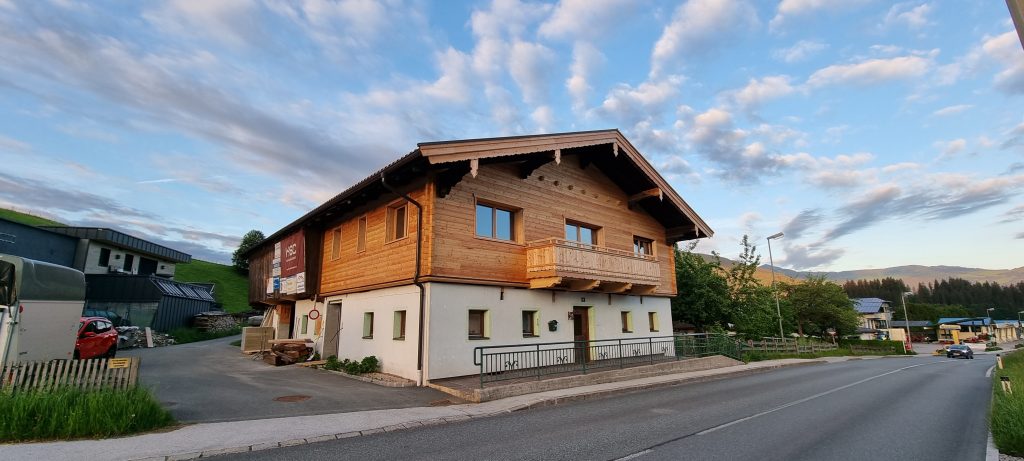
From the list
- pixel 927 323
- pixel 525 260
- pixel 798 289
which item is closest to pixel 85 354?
pixel 525 260

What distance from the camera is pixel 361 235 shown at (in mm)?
18641

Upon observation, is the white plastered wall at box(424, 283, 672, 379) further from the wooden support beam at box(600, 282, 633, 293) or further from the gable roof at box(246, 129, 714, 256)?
the gable roof at box(246, 129, 714, 256)

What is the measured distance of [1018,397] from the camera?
27.1 ft

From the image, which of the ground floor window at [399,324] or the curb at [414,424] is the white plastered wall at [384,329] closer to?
the ground floor window at [399,324]

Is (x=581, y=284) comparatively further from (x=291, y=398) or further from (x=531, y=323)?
(x=291, y=398)

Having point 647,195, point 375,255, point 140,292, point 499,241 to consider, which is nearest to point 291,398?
point 375,255

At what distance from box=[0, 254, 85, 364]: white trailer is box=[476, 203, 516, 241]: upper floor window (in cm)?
1114

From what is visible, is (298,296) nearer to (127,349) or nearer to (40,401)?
(127,349)

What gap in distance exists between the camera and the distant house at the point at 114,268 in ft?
98.9

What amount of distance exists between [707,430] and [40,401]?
1091 centimetres

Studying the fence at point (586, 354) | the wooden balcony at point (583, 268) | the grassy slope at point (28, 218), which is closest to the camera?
the fence at point (586, 354)

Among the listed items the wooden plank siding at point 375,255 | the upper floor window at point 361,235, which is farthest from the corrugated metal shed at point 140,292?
the upper floor window at point 361,235

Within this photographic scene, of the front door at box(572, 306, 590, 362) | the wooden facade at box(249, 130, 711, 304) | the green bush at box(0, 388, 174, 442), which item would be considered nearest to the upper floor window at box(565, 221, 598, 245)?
the wooden facade at box(249, 130, 711, 304)

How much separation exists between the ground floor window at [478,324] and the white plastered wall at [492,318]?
170mm
